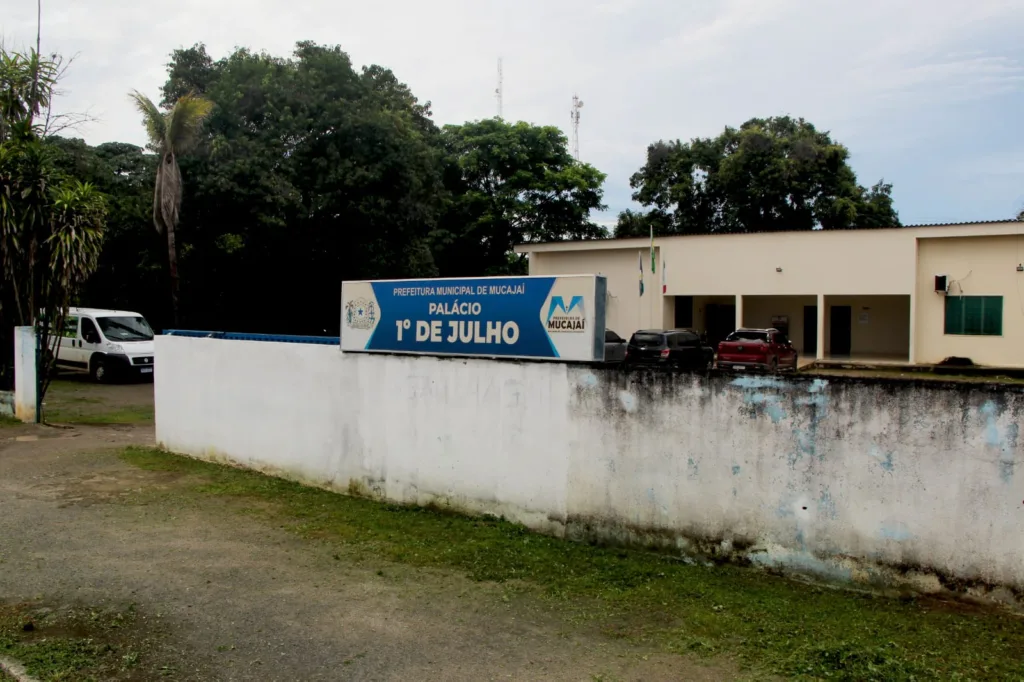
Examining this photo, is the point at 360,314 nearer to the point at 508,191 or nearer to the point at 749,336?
the point at 749,336

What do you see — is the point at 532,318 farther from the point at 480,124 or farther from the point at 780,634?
the point at 480,124

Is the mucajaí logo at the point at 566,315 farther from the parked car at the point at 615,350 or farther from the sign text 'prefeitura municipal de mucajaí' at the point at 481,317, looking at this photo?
the parked car at the point at 615,350

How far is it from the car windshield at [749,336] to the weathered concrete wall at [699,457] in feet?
51.6

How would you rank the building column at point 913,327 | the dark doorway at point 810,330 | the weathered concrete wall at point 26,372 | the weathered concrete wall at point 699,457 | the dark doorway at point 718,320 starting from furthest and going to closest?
the dark doorway at point 718,320 < the dark doorway at point 810,330 < the building column at point 913,327 < the weathered concrete wall at point 26,372 < the weathered concrete wall at point 699,457

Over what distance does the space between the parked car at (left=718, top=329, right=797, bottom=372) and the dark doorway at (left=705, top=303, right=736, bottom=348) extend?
8.85 m

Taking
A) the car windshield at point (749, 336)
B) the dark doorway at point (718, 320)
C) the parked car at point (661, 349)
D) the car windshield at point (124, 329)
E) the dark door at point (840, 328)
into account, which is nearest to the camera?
the parked car at point (661, 349)

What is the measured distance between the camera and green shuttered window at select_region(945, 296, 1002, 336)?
24.4m

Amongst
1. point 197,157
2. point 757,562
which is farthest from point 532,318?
point 197,157

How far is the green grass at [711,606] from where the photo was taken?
14.4 feet

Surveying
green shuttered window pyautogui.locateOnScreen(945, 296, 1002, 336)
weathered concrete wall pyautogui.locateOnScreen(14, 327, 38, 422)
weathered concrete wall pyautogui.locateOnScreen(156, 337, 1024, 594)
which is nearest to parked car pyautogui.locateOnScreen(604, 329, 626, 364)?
green shuttered window pyautogui.locateOnScreen(945, 296, 1002, 336)

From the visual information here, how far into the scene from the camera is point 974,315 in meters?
24.7

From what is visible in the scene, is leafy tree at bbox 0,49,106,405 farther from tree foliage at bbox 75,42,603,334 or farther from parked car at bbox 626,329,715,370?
parked car at bbox 626,329,715,370

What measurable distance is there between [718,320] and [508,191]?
1315 centimetres

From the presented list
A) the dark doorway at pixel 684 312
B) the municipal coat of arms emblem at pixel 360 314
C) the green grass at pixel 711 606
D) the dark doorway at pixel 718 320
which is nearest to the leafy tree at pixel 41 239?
the municipal coat of arms emblem at pixel 360 314
